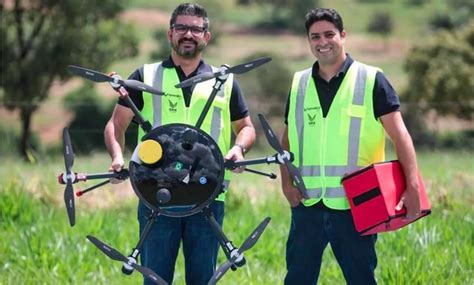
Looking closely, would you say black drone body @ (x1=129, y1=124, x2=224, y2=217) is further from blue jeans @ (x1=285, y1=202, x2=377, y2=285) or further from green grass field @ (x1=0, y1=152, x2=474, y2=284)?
green grass field @ (x1=0, y1=152, x2=474, y2=284)

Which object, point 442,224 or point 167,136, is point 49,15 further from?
point 167,136

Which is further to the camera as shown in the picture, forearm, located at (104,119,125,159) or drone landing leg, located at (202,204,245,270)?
forearm, located at (104,119,125,159)

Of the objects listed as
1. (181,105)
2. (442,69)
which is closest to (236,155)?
(181,105)

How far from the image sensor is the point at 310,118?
560 cm

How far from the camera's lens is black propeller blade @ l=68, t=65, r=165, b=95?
5.02 metres

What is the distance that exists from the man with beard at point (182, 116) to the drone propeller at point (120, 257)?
35 centimetres

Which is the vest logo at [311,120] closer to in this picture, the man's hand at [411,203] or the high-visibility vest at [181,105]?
the high-visibility vest at [181,105]

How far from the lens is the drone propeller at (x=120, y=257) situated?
504cm

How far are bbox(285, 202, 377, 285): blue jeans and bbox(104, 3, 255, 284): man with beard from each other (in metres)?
0.43

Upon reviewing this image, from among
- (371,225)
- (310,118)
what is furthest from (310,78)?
(371,225)

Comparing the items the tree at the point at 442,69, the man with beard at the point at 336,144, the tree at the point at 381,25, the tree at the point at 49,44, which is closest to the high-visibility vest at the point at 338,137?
the man with beard at the point at 336,144

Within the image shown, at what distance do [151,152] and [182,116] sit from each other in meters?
0.55

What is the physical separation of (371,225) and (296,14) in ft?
321

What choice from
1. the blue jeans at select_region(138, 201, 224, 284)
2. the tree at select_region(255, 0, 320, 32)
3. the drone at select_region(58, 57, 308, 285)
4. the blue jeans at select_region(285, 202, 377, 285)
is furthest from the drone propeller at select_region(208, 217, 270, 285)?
the tree at select_region(255, 0, 320, 32)
